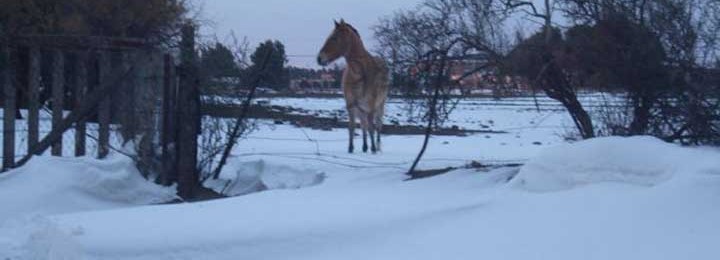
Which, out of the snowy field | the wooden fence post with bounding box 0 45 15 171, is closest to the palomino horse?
the wooden fence post with bounding box 0 45 15 171

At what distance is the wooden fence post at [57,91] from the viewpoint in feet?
37.3

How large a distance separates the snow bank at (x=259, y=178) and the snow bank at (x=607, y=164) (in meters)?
3.78

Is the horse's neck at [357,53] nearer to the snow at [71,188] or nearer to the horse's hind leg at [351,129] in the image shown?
the horse's hind leg at [351,129]

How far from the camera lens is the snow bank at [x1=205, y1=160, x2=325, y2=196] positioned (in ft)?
38.3

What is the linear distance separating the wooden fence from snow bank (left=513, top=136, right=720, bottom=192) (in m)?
4.46

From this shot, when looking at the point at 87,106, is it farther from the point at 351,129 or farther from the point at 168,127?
the point at 351,129

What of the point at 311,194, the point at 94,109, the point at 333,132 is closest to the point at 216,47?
the point at 94,109

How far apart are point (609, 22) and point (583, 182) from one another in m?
2.80

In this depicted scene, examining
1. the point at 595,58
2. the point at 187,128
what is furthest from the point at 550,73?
the point at 187,128

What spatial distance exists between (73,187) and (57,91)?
1632mm

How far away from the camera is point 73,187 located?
33.6ft

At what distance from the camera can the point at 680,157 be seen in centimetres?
755

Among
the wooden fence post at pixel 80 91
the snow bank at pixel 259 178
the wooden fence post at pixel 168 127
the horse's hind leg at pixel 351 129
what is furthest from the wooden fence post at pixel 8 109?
the horse's hind leg at pixel 351 129

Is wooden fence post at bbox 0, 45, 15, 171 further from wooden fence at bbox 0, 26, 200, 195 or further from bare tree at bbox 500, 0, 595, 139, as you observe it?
bare tree at bbox 500, 0, 595, 139
